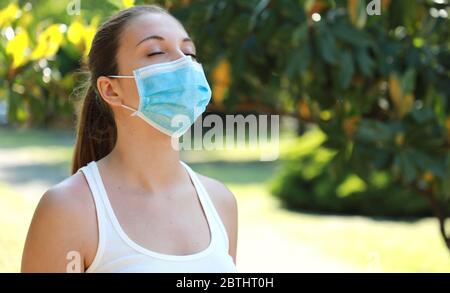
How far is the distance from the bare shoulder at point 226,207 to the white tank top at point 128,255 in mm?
118

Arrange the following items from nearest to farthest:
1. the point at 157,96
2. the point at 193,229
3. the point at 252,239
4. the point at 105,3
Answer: the point at 193,229 → the point at 157,96 → the point at 105,3 → the point at 252,239

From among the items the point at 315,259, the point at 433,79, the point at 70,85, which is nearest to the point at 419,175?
the point at 433,79

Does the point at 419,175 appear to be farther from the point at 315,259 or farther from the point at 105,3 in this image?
the point at 315,259

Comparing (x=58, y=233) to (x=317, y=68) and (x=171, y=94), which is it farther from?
(x=317, y=68)

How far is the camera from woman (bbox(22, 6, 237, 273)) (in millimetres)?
1944

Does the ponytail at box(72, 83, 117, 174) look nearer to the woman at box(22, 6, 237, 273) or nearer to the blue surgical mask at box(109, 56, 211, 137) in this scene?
the woman at box(22, 6, 237, 273)

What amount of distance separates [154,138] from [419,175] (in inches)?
75.6

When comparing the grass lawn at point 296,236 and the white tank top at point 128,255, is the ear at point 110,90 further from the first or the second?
the grass lawn at point 296,236

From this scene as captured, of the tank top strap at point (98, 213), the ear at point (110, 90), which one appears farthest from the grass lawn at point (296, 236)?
the tank top strap at point (98, 213)

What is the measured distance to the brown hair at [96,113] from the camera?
2.25m

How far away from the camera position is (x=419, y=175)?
150 inches

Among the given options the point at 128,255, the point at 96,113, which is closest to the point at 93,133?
the point at 96,113

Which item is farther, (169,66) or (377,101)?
(377,101)

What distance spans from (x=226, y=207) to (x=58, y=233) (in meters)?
0.51
